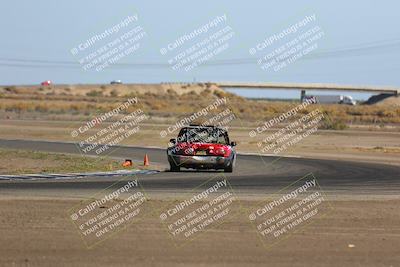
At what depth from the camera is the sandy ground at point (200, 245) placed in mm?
10891

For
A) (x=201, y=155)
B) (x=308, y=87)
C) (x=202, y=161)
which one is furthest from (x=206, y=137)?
(x=308, y=87)

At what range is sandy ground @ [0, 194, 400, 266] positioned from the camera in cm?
1089

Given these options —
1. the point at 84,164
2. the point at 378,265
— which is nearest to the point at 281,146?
the point at 84,164

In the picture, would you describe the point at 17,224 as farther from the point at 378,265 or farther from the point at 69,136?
the point at 69,136

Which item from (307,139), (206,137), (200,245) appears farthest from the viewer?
(307,139)

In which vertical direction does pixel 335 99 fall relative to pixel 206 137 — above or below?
below

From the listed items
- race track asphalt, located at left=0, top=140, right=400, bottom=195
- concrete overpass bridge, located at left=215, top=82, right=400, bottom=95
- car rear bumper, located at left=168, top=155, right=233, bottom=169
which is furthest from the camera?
concrete overpass bridge, located at left=215, top=82, right=400, bottom=95

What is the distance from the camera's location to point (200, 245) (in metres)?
12.0

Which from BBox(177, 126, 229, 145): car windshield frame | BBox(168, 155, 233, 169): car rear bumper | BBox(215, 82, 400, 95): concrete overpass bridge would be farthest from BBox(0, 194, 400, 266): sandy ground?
BBox(215, 82, 400, 95): concrete overpass bridge

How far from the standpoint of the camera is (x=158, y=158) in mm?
36094

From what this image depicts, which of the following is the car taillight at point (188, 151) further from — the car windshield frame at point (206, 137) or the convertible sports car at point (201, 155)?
the car windshield frame at point (206, 137)

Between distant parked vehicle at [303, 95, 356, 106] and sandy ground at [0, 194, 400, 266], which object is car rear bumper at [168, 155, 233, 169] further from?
distant parked vehicle at [303, 95, 356, 106]

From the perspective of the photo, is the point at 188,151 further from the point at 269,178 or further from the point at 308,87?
the point at 308,87

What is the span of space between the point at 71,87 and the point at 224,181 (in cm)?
11212
